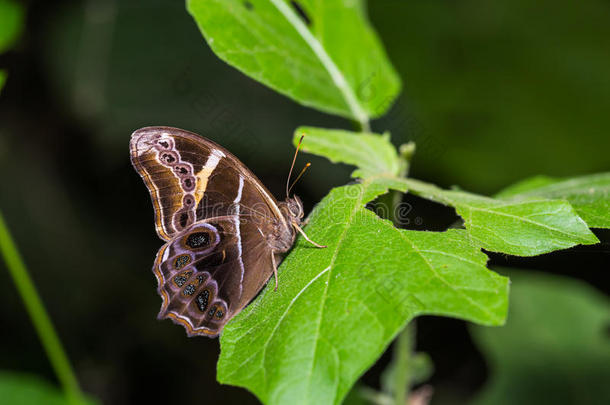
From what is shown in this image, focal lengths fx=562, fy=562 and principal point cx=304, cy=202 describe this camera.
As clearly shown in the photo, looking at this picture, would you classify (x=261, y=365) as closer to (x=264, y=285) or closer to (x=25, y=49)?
(x=264, y=285)

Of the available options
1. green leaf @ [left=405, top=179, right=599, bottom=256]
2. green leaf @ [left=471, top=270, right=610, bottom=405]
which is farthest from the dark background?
green leaf @ [left=405, top=179, right=599, bottom=256]

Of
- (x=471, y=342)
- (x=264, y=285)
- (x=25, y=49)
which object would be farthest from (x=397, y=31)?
(x=264, y=285)

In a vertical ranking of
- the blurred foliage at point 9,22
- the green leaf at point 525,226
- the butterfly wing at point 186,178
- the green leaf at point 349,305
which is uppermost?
the blurred foliage at point 9,22

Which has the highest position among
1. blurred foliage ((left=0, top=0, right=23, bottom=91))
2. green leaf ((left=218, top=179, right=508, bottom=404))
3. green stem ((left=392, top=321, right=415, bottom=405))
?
blurred foliage ((left=0, top=0, right=23, bottom=91))

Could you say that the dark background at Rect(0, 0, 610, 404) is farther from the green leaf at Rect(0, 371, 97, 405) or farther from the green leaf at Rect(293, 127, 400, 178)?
the green leaf at Rect(293, 127, 400, 178)

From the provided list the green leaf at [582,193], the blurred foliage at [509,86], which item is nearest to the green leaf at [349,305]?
the green leaf at [582,193]

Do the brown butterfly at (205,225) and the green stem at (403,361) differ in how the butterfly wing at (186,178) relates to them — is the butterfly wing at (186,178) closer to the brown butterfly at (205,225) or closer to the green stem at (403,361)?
the brown butterfly at (205,225)
